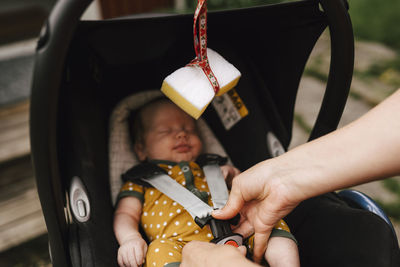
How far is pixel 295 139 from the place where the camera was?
243 centimetres

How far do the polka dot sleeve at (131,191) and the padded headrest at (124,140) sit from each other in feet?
0.21

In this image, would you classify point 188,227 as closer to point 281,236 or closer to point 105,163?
point 281,236

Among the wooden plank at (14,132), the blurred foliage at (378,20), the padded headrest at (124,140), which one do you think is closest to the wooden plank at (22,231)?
the wooden plank at (14,132)

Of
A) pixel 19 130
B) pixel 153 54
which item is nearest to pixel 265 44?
pixel 153 54

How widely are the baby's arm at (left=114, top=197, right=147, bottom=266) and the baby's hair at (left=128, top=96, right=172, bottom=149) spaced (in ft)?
1.04

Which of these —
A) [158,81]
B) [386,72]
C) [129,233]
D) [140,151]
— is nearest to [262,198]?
[129,233]

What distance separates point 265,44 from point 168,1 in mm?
3518

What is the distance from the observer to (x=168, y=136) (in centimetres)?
138

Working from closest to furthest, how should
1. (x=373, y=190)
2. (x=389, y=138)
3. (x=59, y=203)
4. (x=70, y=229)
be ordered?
(x=389, y=138) < (x=59, y=203) < (x=70, y=229) < (x=373, y=190)

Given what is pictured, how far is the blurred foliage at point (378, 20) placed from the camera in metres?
3.81

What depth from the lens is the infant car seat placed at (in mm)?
740

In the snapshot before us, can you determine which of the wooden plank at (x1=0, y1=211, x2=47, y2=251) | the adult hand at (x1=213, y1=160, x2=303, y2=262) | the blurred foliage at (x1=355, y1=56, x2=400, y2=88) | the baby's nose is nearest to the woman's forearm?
the adult hand at (x1=213, y1=160, x2=303, y2=262)

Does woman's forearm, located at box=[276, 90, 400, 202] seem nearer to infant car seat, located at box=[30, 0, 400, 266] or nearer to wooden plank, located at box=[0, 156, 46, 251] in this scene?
infant car seat, located at box=[30, 0, 400, 266]

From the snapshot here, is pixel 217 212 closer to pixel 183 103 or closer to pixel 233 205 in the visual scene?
pixel 233 205
